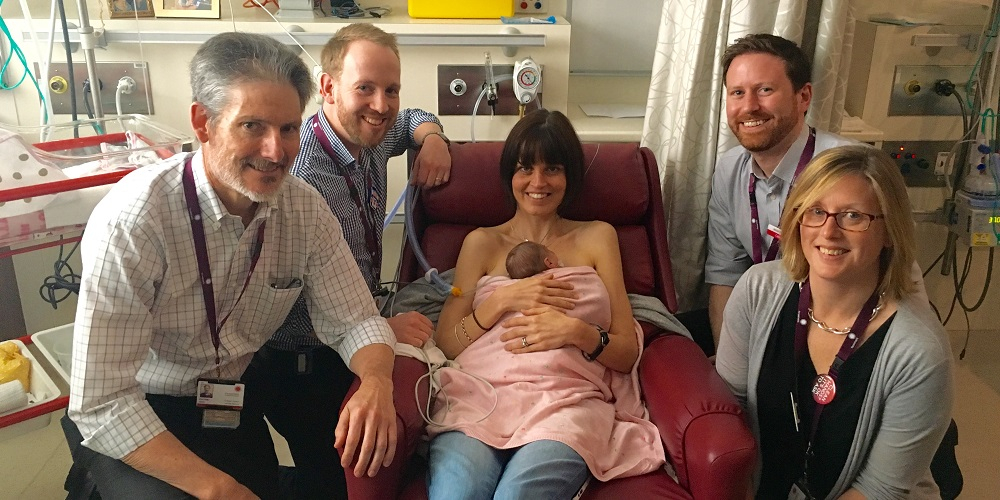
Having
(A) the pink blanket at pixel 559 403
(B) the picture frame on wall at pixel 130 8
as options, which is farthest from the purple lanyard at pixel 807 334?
(B) the picture frame on wall at pixel 130 8

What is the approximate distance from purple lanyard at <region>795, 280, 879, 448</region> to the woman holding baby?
34 centimetres

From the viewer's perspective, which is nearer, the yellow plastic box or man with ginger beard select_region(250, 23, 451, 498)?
man with ginger beard select_region(250, 23, 451, 498)

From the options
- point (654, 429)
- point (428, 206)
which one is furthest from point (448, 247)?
point (654, 429)

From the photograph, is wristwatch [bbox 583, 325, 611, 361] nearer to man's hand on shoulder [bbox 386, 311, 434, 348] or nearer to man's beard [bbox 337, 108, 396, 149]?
man's hand on shoulder [bbox 386, 311, 434, 348]

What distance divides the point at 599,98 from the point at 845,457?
5.96 feet

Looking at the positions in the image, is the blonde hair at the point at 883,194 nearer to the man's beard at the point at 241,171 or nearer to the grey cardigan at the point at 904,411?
the grey cardigan at the point at 904,411

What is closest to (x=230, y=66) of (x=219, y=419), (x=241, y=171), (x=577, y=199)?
(x=241, y=171)

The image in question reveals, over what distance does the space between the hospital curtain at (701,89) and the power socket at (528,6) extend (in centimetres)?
66

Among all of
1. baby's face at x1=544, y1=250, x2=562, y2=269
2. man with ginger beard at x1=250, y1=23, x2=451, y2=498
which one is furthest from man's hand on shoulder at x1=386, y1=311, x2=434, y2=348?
baby's face at x1=544, y1=250, x2=562, y2=269

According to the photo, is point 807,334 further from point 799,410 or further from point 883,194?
point 883,194

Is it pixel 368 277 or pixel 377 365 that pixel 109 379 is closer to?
pixel 377 365

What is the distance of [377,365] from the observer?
5.34 ft

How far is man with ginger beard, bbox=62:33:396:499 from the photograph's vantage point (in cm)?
138

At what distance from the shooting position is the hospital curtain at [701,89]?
215 centimetres
